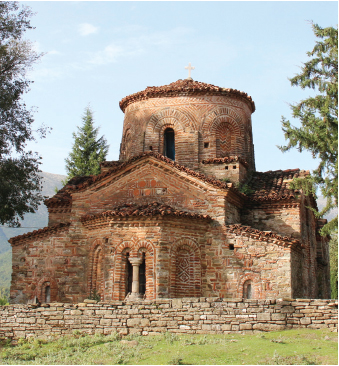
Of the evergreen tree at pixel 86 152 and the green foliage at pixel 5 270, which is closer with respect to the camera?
the evergreen tree at pixel 86 152

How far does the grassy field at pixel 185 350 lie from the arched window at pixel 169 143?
941 cm

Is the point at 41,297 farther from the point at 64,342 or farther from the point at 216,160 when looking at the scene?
the point at 216,160

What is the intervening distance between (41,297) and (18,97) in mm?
6619

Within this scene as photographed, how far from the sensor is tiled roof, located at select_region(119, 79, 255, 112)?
1852cm

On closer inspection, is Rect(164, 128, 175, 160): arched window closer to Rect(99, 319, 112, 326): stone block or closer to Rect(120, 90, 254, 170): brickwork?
Rect(120, 90, 254, 170): brickwork

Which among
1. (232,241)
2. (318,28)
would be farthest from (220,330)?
(318,28)

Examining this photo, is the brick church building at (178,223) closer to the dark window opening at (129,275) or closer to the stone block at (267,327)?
the dark window opening at (129,275)

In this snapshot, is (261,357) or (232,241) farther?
(232,241)

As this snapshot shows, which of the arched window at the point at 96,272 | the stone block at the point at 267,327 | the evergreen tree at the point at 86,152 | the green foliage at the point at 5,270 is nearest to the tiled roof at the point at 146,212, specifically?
the arched window at the point at 96,272

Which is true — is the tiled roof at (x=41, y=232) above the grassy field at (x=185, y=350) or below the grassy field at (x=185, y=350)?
above

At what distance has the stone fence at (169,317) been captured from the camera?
10.4m

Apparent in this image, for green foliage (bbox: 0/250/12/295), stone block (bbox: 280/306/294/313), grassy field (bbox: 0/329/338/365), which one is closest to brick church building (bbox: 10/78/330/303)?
grassy field (bbox: 0/329/338/365)

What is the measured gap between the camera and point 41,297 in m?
15.7

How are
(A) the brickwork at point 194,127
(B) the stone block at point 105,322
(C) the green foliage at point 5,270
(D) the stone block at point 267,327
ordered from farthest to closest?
(C) the green foliage at point 5,270 < (A) the brickwork at point 194,127 < (B) the stone block at point 105,322 < (D) the stone block at point 267,327
